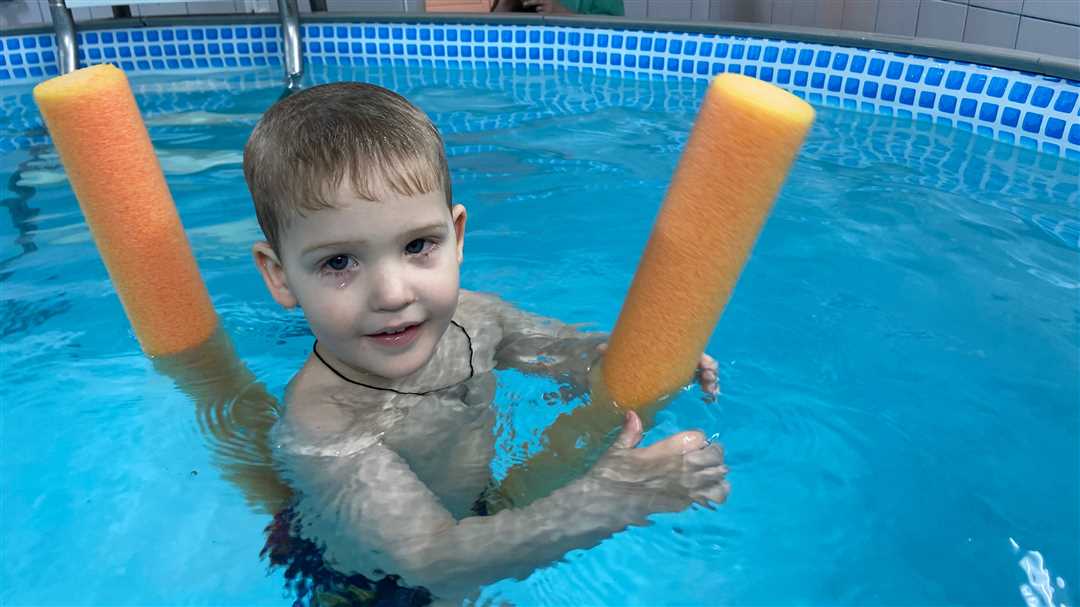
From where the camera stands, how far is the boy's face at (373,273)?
4.97ft

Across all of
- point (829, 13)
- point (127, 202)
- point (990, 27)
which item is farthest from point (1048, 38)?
point (127, 202)

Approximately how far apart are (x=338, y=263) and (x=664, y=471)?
694 millimetres

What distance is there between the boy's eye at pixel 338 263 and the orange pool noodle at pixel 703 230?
55cm

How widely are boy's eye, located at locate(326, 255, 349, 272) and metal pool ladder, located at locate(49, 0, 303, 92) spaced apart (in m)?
4.67

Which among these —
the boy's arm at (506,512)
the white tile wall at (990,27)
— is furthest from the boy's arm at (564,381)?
the white tile wall at (990,27)

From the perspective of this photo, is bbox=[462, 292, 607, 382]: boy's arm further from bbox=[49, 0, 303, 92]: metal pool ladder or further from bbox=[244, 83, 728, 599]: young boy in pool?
bbox=[49, 0, 303, 92]: metal pool ladder

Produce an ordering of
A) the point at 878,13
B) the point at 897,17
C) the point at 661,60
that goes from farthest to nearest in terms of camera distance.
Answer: the point at 878,13, the point at 897,17, the point at 661,60

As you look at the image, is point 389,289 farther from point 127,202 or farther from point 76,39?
point 76,39

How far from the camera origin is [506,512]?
5.44 feet

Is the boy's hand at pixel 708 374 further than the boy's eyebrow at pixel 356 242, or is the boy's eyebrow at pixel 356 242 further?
the boy's hand at pixel 708 374

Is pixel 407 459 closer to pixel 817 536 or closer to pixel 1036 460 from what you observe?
pixel 817 536

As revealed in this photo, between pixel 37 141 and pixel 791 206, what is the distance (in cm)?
407

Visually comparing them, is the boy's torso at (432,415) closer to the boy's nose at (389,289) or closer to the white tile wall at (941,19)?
the boy's nose at (389,289)

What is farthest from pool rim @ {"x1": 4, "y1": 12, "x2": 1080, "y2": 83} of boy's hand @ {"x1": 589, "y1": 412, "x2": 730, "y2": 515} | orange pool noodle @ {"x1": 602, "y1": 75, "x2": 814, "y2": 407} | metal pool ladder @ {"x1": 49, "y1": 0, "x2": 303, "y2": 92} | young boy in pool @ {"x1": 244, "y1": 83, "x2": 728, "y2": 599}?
young boy in pool @ {"x1": 244, "y1": 83, "x2": 728, "y2": 599}
